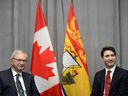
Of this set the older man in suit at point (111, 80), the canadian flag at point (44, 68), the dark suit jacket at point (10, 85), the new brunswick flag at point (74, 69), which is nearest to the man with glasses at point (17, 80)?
the dark suit jacket at point (10, 85)

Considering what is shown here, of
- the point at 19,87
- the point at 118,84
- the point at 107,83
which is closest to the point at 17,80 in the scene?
A: the point at 19,87

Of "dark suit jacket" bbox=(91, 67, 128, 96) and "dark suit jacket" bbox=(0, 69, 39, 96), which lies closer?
"dark suit jacket" bbox=(0, 69, 39, 96)

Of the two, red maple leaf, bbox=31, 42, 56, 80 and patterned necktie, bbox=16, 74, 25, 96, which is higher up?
red maple leaf, bbox=31, 42, 56, 80

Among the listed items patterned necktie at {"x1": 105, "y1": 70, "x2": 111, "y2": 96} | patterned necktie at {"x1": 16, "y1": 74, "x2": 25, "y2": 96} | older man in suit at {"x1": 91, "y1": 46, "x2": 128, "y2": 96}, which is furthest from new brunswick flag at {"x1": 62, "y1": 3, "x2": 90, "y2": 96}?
patterned necktie at {"x1": 16, "y1": 74, "x2": 25, "y2": 96}

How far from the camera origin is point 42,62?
13.5ft

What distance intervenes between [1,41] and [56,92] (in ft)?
4.40

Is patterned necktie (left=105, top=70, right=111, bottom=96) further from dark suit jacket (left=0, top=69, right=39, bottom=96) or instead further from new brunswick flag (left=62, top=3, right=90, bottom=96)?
dark suit jacket (left=0, top=69, right=39, bottom=96)

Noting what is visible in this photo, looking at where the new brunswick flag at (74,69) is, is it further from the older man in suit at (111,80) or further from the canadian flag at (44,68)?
the older man in suit at (111,80)

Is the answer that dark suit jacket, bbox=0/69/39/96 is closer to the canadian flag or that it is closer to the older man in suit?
the canadian flag

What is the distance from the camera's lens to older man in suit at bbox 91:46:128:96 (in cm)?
365

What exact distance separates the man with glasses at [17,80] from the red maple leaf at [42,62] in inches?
13.3

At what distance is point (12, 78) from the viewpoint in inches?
142

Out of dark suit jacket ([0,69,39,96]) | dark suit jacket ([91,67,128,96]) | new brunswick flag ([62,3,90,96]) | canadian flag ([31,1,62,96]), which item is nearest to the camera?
dark suit jacket ([0,69,39,96])

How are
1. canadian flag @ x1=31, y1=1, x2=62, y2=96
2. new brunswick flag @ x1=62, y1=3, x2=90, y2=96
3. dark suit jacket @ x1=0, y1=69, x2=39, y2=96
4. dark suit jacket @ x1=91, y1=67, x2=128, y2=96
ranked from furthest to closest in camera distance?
1. new brunswick flag @ x1=62, y1=3, x2=90, y2=96
2. canadian flag @ x1=31, y1=1, x2=62, y2=96
3. dark suit jacket @ x1=91, y1=67, x2=128, y2=96
4. dark suit jacket @ x1=0, y1=69, x2=39, y2=96
